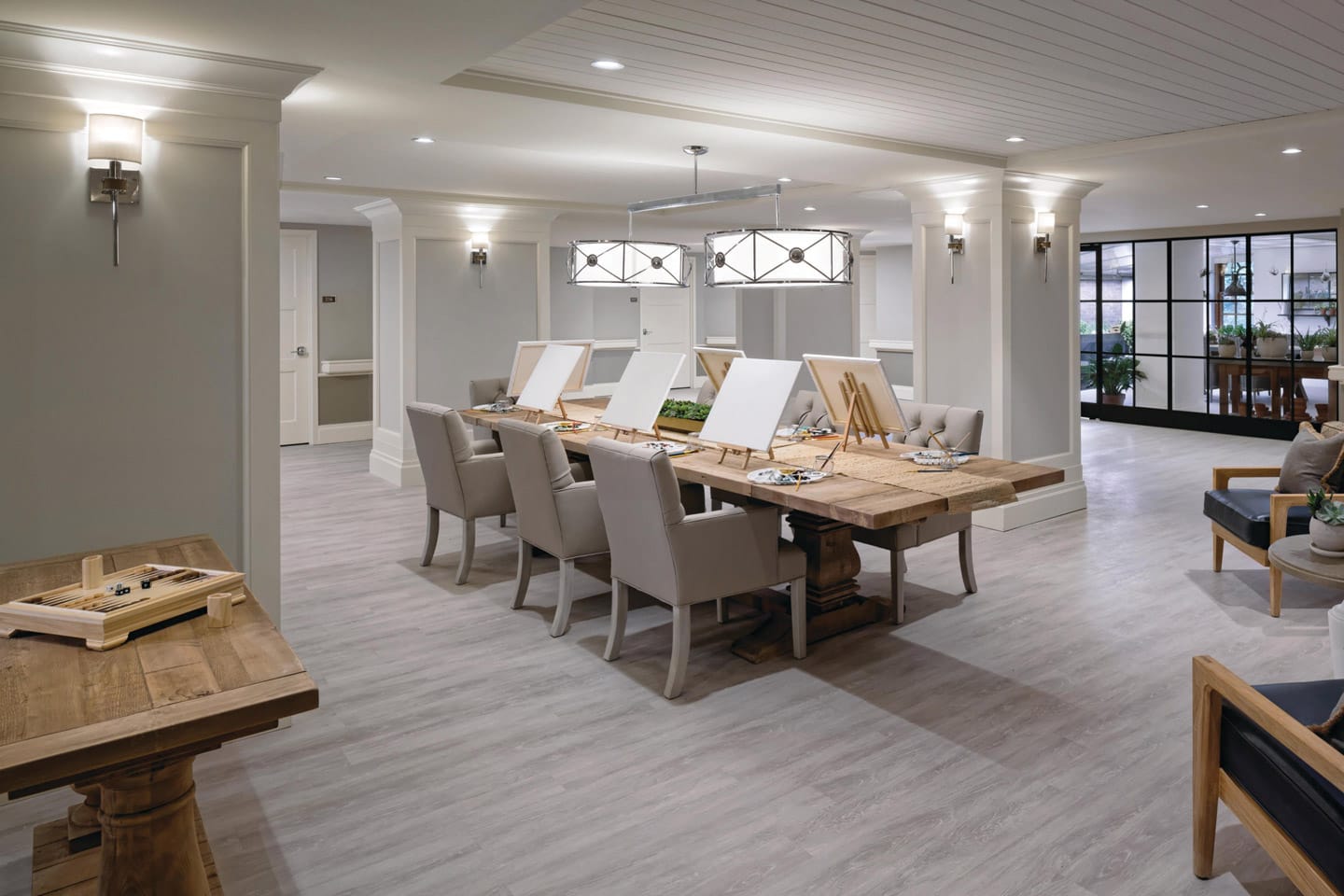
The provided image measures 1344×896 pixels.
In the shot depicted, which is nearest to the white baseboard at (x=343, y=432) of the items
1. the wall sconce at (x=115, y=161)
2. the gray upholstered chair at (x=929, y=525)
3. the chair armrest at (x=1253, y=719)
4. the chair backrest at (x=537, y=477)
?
the chair backrest at (x=537, y=477)

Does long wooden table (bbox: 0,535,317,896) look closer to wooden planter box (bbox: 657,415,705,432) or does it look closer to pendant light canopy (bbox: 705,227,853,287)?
pendant light canopy (bbox: 705,227,853,287)

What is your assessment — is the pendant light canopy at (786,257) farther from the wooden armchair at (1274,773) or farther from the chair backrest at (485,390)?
the chair backrest at (485,390)

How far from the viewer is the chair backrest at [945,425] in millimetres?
4457

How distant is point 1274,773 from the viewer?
1977 millimetres

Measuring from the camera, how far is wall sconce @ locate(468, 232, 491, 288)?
7.47 meters

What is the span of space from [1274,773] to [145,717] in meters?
2.20

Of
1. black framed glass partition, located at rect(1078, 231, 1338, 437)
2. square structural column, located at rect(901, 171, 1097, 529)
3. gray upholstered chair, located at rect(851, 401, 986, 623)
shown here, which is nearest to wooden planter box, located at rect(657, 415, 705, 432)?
Answer: gray upholstered chair, located at rect(851, 401, 986, 623)

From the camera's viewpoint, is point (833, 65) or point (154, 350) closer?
point (154, 350)

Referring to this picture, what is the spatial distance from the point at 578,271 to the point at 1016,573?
279 cm

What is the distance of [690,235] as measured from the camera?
10.5m

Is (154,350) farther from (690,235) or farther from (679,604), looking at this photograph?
(690,235)

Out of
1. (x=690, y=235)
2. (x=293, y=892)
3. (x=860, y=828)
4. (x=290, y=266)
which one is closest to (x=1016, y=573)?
(x=860, y=828)

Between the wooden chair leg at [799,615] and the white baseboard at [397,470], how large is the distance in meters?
4.15

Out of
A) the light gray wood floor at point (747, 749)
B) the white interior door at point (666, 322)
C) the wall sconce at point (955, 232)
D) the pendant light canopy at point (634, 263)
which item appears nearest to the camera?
the light gray wood floor at point (747, 749)
